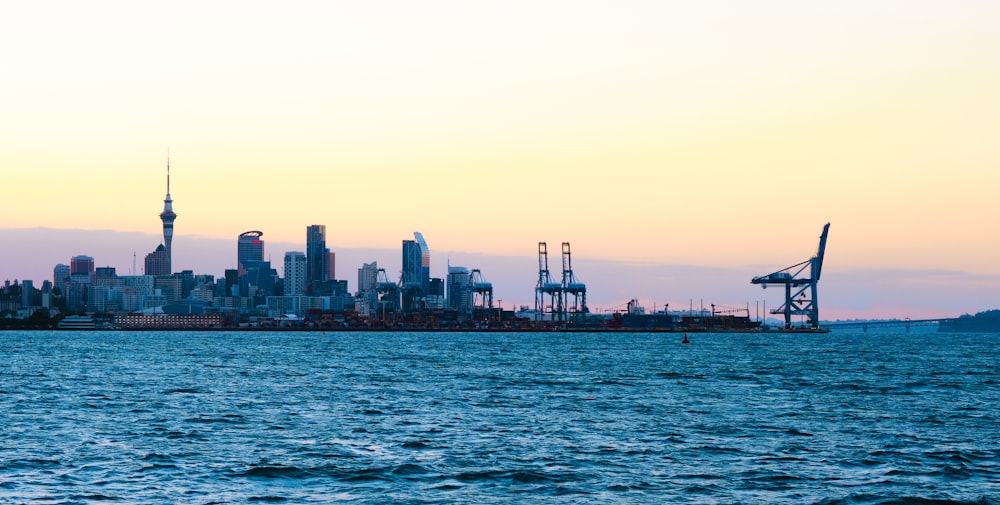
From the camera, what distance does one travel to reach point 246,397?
76.1m

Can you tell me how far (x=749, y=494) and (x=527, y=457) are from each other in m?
10.7

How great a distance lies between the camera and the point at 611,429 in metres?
55.7

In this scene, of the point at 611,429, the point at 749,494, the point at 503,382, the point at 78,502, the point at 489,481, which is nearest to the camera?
the point at 78,502

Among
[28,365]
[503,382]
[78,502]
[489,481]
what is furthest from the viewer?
[28,365]

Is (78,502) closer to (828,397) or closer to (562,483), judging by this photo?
(562,483)

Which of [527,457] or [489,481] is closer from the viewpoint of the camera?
[489,481]

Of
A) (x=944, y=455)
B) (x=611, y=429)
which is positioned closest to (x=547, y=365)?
(x=611, y=429)

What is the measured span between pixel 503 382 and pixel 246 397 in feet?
83.5

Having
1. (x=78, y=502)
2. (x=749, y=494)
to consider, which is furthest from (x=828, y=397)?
(x=78, y=502)

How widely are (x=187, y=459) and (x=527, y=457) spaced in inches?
505

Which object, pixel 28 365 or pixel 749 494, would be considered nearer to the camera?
pixel 749 494

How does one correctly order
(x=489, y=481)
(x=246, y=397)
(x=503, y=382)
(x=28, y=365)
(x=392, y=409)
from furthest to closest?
(x=28, y=365)
(x=503, y=382)
(x=246, y=397)
(x=392, y=409)
(x=489, y=481)

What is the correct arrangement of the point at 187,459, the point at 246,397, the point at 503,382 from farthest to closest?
the point at 503,382
the point at 246,397
the point at 187,459

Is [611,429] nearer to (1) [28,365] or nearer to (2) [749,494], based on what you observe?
(2) [749,494]
